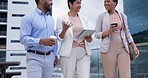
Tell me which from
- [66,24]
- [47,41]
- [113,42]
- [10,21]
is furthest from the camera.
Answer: [10,21]

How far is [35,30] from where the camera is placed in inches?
78.4

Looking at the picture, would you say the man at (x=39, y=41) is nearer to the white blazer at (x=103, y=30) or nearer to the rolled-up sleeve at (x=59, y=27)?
the rolled-up sleeve at (x=59, y=27)

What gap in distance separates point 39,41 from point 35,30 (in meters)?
0.13

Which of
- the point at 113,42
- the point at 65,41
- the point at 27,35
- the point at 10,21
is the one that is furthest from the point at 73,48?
the point at 10,21

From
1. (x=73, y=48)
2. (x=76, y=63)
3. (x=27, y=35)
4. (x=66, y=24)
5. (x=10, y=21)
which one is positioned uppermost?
(x=10, y=21)

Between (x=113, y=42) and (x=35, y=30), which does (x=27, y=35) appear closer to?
(x=35, y=30)

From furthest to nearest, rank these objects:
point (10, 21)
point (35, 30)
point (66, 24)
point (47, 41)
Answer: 1. point (10, 21)
2. point (66, 24)
3. point (35, 30)
4. point (47, 41)

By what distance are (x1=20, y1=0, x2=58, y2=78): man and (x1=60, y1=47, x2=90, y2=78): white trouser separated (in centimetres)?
22

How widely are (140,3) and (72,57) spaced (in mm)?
13147

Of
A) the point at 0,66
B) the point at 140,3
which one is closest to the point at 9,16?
the point at 140,3

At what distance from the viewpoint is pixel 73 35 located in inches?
90.3

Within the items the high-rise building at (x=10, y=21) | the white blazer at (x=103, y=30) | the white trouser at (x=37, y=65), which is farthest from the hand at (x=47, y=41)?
the high-rise building at (x=10, y=21)

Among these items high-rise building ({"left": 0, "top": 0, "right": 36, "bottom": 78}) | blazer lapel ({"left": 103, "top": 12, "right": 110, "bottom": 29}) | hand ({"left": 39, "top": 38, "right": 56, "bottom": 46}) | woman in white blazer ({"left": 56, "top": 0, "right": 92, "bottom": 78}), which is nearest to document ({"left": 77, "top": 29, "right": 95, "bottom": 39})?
woman in white blazer ({"left": 56, "top": 0, "right": 92, "bottom": 78})

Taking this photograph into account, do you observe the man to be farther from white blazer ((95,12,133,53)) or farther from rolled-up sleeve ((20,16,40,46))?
white blazer ((95,12,133,53))
